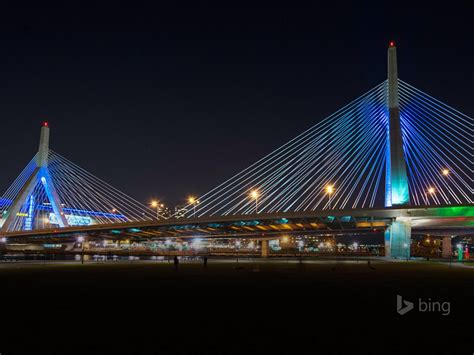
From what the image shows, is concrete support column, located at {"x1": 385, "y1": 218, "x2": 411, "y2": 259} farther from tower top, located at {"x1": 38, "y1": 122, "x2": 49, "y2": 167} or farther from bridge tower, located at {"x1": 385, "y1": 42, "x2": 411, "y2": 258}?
tower top, located at {"x1": 38, "y1": 122, "x2": 49, "y2": 167}

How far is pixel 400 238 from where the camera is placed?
160ft

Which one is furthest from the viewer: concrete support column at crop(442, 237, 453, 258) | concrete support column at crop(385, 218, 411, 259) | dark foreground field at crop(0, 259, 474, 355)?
concrete support column at crop(442, 237, 453, 258)

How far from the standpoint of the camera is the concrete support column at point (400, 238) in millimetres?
47744

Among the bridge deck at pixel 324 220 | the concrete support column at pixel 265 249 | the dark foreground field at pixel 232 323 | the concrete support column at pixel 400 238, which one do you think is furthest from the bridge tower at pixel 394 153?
the concrete support column at pixel 265 249

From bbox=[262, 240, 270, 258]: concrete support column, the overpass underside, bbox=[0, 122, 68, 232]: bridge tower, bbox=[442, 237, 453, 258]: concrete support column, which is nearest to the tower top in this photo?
bbox=[0, 122, 68, 232]: bridge tower

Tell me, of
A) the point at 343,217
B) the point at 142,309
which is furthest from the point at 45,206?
the point at 142,309

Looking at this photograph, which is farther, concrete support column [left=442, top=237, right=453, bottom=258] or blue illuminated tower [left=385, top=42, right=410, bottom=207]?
concrete support column [left=442, top=237, right=453, bottom=258]

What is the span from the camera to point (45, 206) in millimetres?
104062

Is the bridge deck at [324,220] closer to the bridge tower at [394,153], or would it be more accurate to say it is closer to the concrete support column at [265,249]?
the bridge tower at [394,153]

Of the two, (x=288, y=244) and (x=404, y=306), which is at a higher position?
(x=404, y=306)

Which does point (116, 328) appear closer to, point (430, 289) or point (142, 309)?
point (142, 309)

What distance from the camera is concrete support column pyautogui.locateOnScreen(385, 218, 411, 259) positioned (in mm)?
47744

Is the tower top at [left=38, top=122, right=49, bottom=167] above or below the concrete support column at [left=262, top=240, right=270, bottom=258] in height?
above

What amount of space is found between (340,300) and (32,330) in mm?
8592
